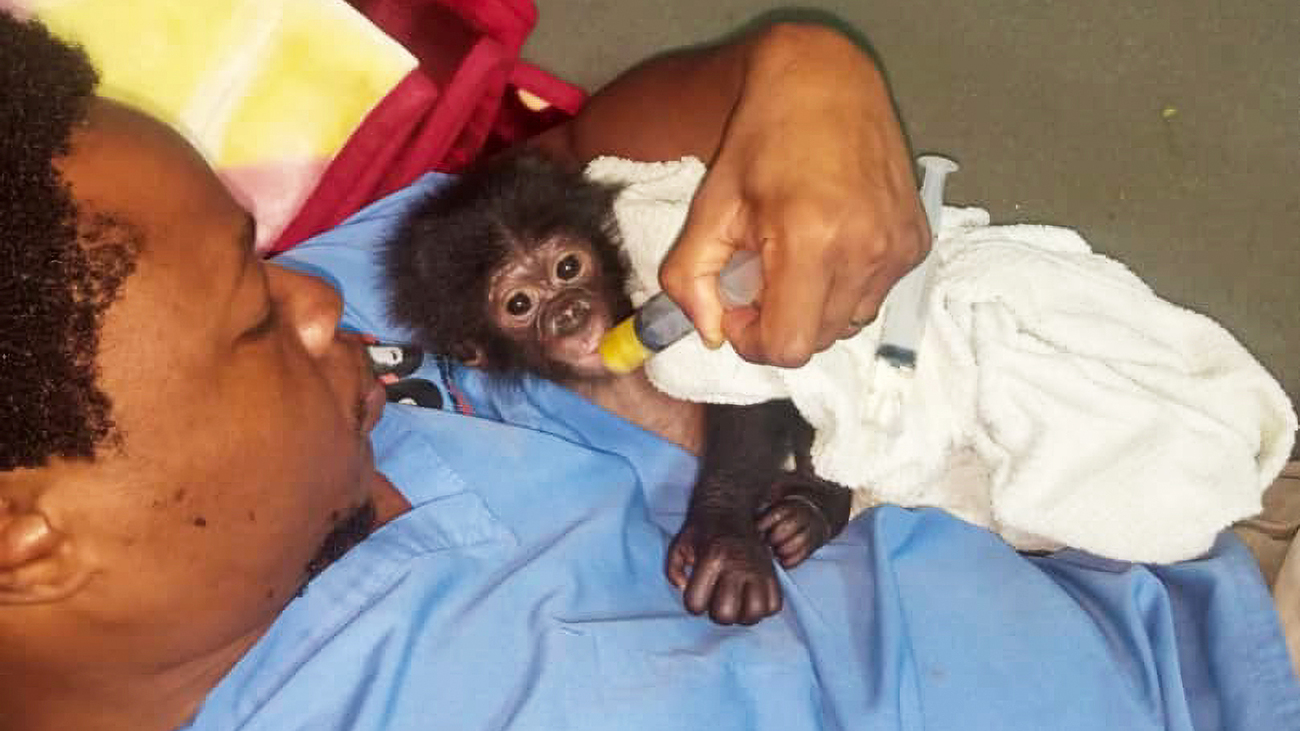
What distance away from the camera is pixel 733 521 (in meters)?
1.11

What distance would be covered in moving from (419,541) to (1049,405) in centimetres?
60

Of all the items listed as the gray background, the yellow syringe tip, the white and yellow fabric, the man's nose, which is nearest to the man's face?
the man's nose

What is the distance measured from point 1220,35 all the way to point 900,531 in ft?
2.93

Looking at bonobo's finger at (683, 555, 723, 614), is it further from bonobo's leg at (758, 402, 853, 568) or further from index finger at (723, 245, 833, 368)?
index finger at (723, 245, 833, 368)

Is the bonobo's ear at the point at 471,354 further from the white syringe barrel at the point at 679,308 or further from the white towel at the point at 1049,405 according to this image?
the white syringe barrel at the point at 679,308

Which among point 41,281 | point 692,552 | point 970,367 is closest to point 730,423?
point 692,552

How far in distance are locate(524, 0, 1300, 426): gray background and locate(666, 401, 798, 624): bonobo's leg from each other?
0.54 meters

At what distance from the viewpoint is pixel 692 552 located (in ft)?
3.55

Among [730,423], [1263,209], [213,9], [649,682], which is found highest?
[1263,209]

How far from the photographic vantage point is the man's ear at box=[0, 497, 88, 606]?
0.73 m

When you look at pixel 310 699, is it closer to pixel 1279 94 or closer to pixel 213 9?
pixel 213 9

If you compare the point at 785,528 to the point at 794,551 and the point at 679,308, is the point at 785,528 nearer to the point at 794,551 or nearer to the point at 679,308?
the point at 794,551

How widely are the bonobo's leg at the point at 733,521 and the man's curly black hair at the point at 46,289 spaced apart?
537mm

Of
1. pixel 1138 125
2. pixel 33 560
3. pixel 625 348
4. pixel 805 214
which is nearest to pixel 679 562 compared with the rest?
pixel 625 348
